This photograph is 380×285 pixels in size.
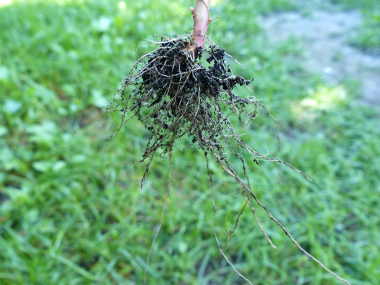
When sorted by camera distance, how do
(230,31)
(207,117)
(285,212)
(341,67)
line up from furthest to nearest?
(230,31) → (341,67) → (285,212) → (207,117)

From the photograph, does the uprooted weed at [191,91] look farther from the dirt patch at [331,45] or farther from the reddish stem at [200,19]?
A: the dirt patch at [331,45]

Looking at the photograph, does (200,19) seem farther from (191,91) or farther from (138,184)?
(138,184)

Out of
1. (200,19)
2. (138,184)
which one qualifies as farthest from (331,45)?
(200,19)

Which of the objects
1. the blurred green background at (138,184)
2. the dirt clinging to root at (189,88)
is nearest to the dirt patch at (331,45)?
the blurred green background at (138,184)

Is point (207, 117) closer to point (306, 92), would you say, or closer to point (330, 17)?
point (306, 92)

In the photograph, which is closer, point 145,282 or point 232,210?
point 145,282

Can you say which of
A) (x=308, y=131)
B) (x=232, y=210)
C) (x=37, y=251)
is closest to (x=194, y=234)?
(x=232, y=210)
